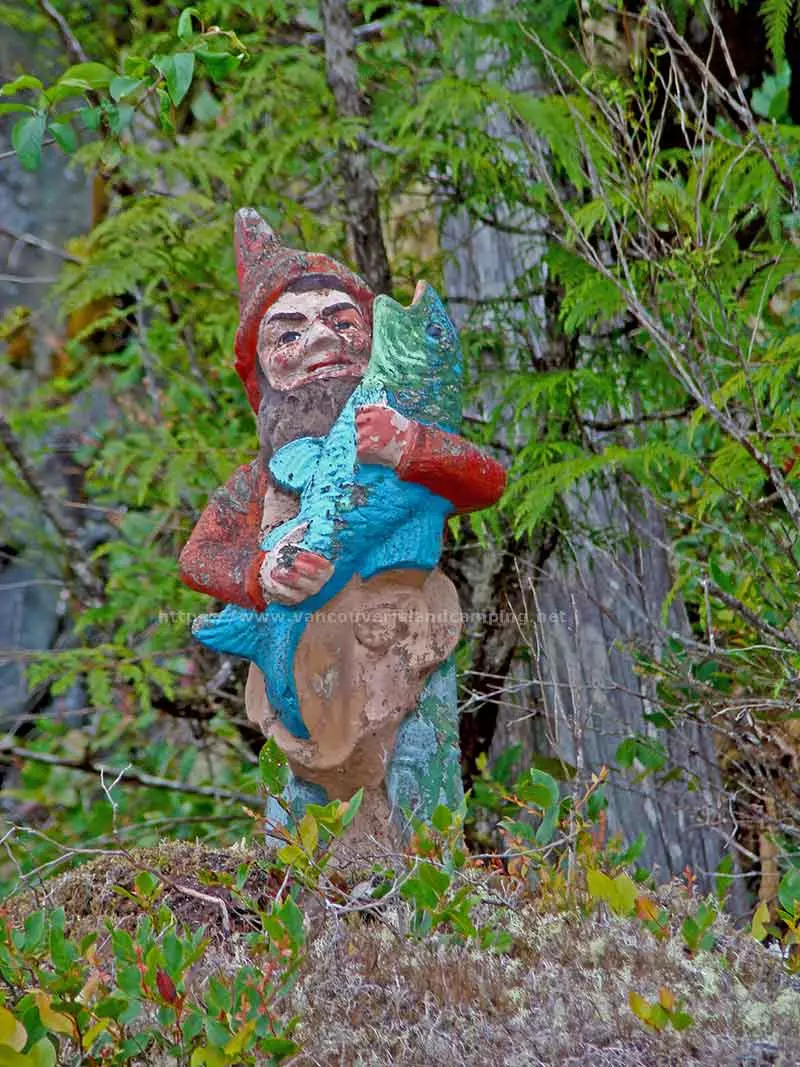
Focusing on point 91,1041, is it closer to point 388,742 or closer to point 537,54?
point 388,742

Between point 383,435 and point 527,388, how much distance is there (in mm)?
1388

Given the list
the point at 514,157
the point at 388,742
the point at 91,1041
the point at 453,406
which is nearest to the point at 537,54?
the point at 514,157

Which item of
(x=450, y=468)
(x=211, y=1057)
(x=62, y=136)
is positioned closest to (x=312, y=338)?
(x=450, y=468)

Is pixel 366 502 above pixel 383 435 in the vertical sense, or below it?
below

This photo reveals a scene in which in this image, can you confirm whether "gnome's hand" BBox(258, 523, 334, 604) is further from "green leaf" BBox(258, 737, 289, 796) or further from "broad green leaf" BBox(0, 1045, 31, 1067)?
"broad green leaf" BBox(0, 1045, 31, 1067)

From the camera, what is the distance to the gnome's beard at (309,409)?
3.54m

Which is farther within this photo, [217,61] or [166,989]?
[217,61]

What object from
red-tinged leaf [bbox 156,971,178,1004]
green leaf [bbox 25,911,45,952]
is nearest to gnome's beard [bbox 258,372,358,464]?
green leaf [bbox 25,911,45,952]

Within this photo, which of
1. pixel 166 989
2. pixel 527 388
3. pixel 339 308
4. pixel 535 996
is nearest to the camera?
pixel 166 989

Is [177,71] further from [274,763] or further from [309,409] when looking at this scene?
[274,763]

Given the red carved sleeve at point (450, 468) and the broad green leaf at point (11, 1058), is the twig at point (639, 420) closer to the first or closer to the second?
the red carved sleeve at point (450, 468)

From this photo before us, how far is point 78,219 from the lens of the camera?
8.11 m

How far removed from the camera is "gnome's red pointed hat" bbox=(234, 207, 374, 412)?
3.68m

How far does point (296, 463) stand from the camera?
11.4 ft
